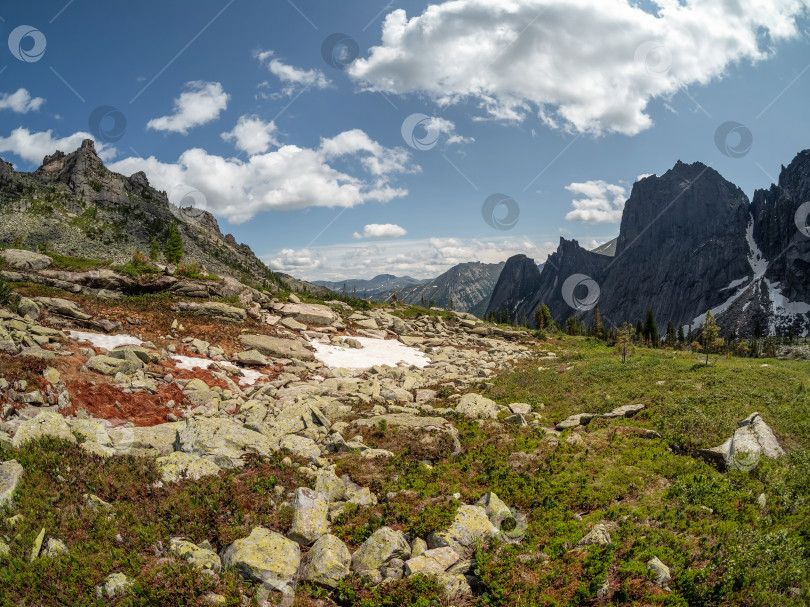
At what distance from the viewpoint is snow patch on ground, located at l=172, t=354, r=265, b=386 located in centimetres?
2578

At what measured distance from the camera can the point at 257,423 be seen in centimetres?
1625

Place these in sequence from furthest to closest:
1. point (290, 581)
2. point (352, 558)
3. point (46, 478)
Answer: point (46, 478) → point (352, 558) → point (290, 581)

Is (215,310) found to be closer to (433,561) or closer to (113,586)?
(113,586)

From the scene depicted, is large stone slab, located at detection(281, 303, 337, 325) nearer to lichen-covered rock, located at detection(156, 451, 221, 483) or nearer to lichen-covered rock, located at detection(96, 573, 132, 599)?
lichen-covered rock, located at detection(156, 451, 221, 483)

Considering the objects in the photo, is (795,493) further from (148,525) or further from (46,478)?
(46,478)

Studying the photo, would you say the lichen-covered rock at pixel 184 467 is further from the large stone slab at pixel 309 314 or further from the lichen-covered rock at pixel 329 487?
the large stone slab at pixel 309 314

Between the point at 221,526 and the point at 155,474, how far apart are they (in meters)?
3.35

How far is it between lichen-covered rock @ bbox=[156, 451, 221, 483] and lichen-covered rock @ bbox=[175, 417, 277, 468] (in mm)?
312

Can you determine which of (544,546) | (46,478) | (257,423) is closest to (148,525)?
(46,478)

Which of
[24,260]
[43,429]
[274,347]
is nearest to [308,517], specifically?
[43,429]

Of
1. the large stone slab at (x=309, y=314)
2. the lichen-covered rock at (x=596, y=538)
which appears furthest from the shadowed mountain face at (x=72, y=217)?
the lichen-covered rock at (x=596, y=538)

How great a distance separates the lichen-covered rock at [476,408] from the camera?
20.7 meters

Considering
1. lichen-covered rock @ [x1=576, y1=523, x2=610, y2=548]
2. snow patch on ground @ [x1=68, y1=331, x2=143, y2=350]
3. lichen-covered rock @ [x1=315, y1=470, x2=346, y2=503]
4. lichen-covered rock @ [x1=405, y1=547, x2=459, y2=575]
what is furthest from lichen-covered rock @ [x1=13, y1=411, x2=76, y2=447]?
lichen-covered rock @ [x1=576, y1=523, x2=610, y2=548]

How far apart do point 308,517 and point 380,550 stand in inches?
90.1
